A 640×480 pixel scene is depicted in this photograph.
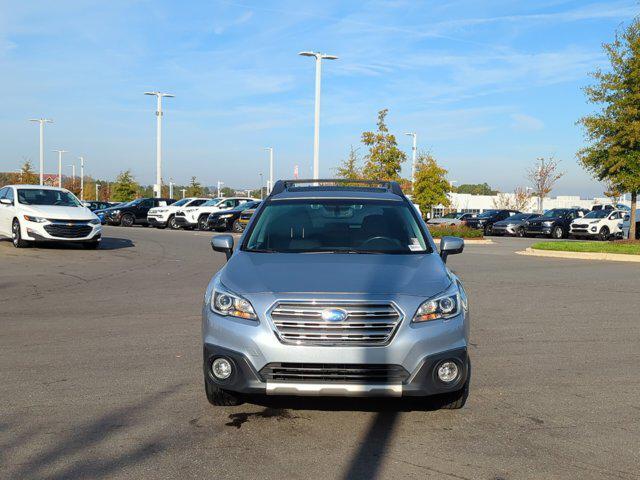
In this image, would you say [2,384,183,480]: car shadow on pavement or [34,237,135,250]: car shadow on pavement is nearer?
[2,384,183,480]: car shadow on pavement

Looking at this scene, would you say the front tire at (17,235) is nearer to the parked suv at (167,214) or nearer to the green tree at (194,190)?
the parked suv at (167,214)

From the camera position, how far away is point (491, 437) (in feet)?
15.9

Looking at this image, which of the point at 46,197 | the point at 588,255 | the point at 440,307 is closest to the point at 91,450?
the point at 440,307

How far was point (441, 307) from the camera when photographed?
4891mm

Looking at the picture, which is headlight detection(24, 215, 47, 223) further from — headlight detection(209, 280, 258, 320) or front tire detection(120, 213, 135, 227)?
front tire detection(120, 213, 135, 227)

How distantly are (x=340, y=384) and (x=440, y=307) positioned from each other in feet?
2.85

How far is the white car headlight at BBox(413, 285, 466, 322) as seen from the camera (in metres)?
4.79

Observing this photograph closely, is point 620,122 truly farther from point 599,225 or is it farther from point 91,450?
point 91,450

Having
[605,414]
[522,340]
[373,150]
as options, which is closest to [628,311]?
[522,340]

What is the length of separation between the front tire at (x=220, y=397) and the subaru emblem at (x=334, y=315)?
1.04 metres

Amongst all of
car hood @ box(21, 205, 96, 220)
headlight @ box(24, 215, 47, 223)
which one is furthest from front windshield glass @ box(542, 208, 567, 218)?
headlight @ box(24, 215, 47, 223)

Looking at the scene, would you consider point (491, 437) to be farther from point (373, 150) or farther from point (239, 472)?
point (373, 150)

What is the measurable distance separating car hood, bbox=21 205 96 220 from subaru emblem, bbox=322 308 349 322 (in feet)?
53.6

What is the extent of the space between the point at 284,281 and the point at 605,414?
2.65m
